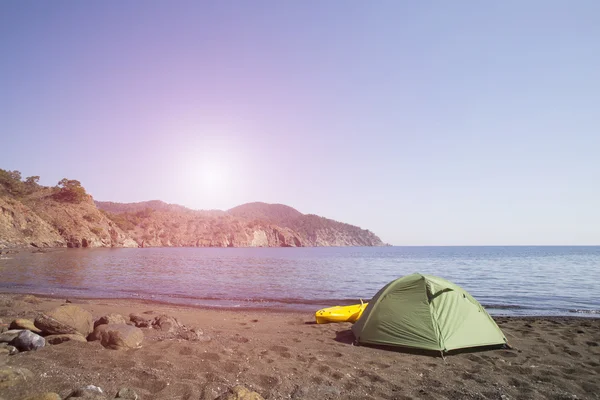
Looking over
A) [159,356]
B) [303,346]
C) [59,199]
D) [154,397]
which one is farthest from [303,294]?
[59,199]

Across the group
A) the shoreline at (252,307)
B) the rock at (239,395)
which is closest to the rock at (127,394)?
the rock at (239,395)

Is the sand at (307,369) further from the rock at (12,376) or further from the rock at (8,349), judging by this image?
the rock at (8,349)

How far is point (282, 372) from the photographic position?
22.0 ft

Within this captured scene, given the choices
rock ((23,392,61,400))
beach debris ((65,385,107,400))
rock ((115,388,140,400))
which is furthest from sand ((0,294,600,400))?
rock ((23,392,61,400))

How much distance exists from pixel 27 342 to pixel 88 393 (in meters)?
3.25

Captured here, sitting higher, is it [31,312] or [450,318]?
[450,318]

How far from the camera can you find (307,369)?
22.8 ft

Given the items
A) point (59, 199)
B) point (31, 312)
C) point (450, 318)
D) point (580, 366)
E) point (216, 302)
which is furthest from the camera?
point (59, 199)

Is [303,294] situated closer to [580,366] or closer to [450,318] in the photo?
[450,318]

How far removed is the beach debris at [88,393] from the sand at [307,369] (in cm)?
26

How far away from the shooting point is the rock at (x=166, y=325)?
31.8ft

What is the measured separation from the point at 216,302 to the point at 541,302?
1825cm

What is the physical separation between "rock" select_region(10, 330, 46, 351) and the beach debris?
9.48ft

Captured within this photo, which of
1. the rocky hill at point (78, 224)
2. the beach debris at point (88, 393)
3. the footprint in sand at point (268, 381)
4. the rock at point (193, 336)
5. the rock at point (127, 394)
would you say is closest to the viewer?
the beach debris at point (88, 393)
